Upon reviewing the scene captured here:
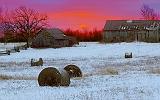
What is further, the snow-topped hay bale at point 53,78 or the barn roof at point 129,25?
the barn roof at point 129,25

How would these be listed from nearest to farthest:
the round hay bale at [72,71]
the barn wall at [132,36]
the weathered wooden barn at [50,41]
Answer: the round hay bale at [72,71] → the weathered wooden barn at [50,41] → the barn wall at [132,36]

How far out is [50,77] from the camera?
76.6ft

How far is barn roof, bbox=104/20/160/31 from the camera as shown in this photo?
380 feet

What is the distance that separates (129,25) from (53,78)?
96.1m

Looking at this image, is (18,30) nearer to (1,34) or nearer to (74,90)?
(1,34)

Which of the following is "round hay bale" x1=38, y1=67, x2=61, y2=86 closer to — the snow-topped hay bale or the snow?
the snow-topped hay bale

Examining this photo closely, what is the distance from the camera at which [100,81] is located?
25891 mm

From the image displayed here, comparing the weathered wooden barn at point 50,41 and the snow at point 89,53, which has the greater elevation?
the weathered wooden barn at point 50,41

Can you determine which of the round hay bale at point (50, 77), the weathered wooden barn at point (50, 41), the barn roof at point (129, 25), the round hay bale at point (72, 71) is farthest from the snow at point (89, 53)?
the round hay bale at point (50, 77)

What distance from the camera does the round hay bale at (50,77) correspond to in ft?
74.9

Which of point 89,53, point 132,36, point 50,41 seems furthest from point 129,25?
point 89,53

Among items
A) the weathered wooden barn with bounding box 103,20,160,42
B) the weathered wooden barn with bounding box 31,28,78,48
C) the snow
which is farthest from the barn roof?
the snow

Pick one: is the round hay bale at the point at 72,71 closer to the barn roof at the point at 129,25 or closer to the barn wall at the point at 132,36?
the barn wall at the point at 132,36

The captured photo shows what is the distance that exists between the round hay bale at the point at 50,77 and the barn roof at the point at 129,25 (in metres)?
92.8
